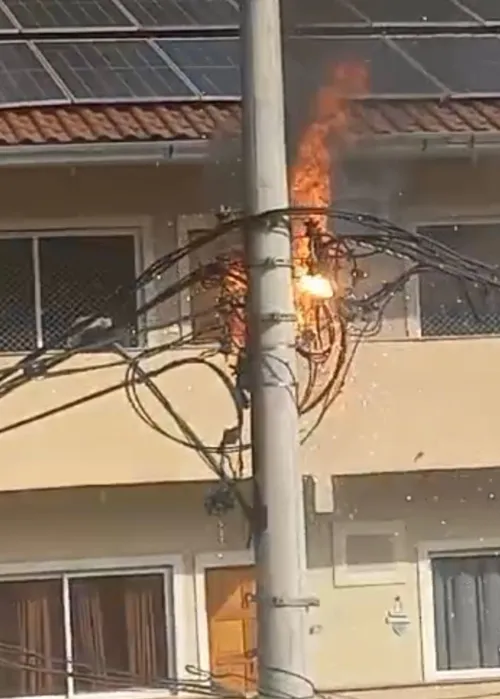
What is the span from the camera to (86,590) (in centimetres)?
858

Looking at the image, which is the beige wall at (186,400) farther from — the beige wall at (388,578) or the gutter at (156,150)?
the beige wall at (388,578)

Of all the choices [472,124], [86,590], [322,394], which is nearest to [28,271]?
[86,590]

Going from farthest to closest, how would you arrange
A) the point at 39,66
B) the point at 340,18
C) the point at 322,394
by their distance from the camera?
the point at 39,66 < the point at 340,18 < the point at 322,394

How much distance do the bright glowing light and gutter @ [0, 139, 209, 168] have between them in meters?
2.58

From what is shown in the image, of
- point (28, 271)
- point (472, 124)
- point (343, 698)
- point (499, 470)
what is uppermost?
point (472, 124)

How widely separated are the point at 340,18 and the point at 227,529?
265 centimetres

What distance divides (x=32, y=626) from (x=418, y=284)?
2.61 m

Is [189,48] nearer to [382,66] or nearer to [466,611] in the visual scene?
[382,66]

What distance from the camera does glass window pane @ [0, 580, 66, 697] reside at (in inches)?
335

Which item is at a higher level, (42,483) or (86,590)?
(42,483)

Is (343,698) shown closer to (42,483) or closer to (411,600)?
(411,600)

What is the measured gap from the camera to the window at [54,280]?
8406 mm

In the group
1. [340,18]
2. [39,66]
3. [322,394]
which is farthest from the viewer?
[39,66]

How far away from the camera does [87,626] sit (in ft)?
28.2
